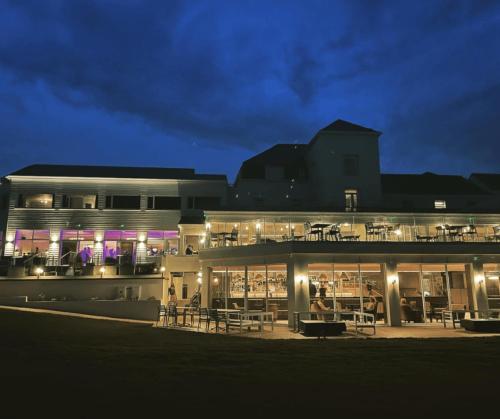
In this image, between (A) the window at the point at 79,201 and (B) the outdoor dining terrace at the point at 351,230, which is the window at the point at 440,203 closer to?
(B) the outdoor dining terrace at the point at 351,230

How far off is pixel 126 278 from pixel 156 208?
701 centimetres

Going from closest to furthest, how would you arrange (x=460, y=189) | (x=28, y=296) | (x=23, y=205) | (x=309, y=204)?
1. (x=28, y=296)
2. (x=23, y=205)
3. (x=309, y=204)
4. (x=460, y=189)

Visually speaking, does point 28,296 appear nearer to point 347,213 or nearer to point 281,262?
point 281,262

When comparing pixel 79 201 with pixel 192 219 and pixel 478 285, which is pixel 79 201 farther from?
pixel 478 285

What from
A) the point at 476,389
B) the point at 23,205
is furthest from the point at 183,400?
the point at 23,205

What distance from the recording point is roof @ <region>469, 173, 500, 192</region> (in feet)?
110

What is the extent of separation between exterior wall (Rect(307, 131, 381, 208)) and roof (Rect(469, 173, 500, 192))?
11365mm

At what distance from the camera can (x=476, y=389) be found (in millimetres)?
6832

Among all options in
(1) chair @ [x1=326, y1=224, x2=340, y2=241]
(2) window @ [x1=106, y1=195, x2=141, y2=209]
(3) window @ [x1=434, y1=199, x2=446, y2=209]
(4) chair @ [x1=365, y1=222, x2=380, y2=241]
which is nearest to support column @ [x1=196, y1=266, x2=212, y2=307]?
(1) chair @ [x1=326, y1=224, x2=340, y2=241]

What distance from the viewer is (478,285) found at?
19.5 metres

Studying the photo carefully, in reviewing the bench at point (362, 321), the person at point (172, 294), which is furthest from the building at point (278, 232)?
the bench at point (362, 321)

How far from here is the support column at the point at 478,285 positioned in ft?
→ 63.1

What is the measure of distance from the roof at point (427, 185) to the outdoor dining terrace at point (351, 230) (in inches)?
346

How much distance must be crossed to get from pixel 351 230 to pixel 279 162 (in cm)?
1065
